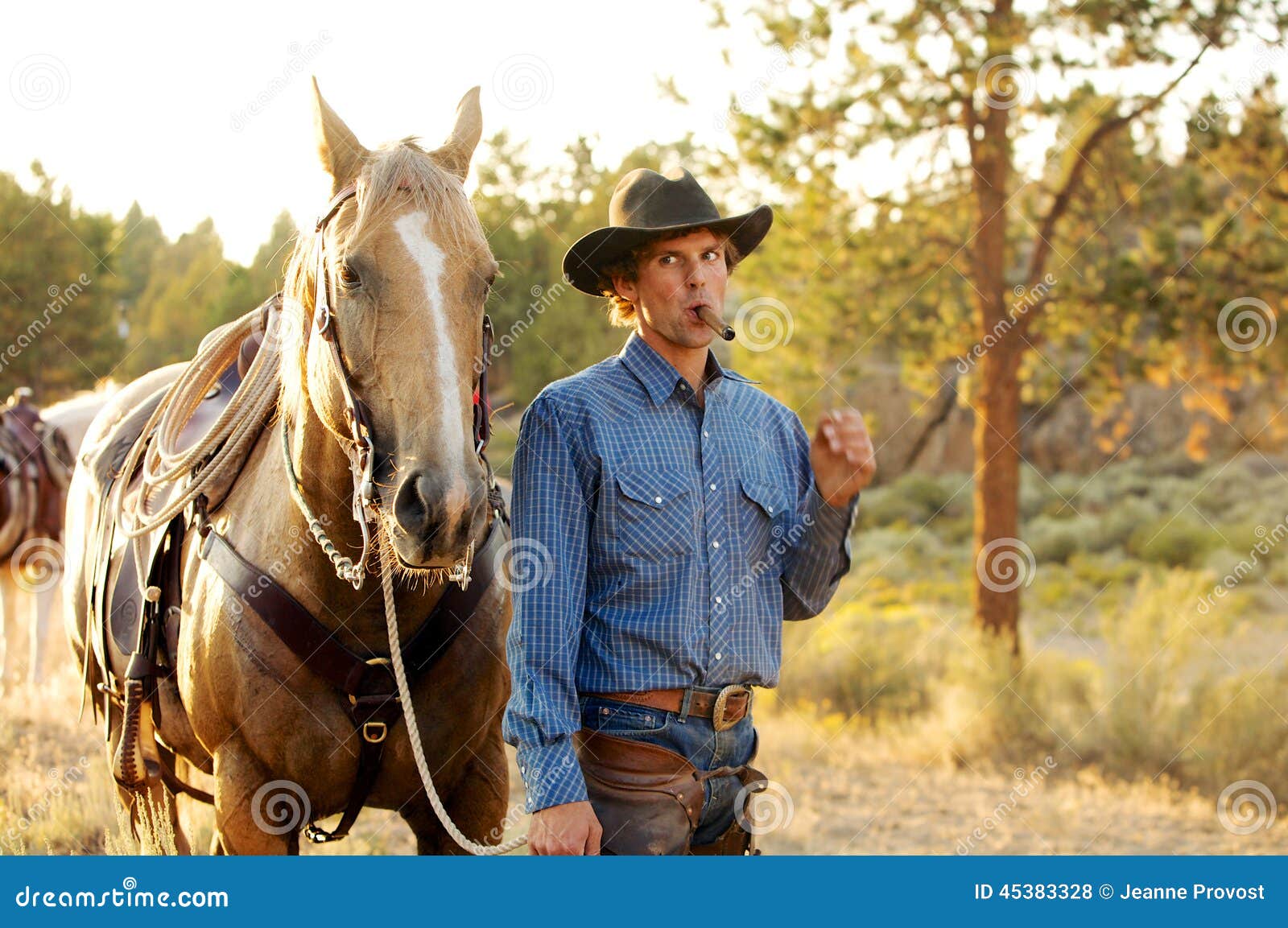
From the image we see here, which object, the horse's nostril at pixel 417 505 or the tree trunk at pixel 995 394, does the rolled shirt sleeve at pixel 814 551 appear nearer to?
the horse's nostril at pixel 417 505

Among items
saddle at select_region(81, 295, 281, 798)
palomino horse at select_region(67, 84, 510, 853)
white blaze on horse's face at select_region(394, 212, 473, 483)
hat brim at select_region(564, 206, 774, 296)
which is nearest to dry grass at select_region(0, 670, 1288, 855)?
saddle at select_region(81, 295, 281, 798)

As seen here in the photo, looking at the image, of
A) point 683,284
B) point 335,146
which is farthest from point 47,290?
point 683,284

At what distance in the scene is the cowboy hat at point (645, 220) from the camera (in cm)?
275

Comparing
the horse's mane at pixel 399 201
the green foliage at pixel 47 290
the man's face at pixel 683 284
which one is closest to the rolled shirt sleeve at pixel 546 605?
the man's face at pixel 683 284

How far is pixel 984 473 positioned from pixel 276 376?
729 cm

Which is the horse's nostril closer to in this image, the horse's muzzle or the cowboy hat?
the horse's muzzle

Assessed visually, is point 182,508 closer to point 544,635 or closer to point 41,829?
point 544,635

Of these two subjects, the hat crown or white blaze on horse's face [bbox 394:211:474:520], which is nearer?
white blaze on horse's face [bbox 394:211:474:520]

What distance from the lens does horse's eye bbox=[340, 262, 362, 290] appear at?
2.42 m

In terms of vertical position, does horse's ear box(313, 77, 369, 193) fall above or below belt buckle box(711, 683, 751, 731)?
above

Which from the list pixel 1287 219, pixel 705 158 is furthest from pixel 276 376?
pixel 1287 219

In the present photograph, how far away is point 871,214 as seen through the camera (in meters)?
9.38

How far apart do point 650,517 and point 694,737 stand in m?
0.50

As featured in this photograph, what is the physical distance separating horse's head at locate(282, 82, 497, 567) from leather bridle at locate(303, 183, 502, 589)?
1cm
